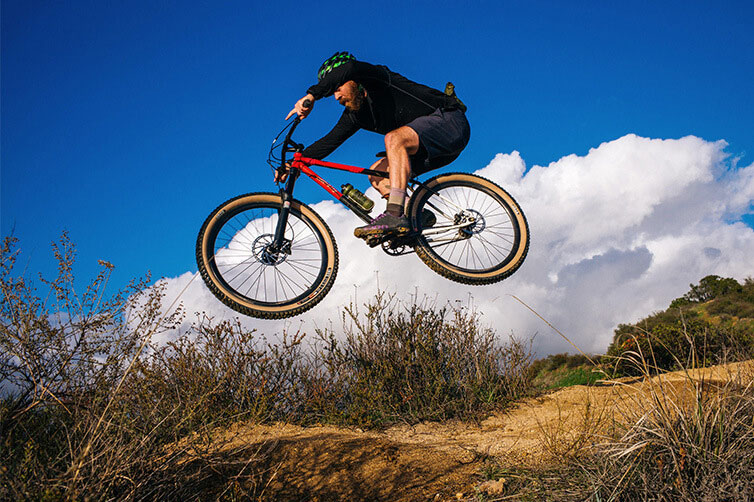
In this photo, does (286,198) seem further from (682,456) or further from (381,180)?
(682,456)

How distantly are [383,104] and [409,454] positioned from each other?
327 cm

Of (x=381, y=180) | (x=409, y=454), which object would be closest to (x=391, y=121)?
(x=381, y=180)

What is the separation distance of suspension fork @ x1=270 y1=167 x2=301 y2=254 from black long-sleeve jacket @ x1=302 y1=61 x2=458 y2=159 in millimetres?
389

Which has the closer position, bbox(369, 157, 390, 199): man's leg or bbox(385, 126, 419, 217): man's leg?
bbox(385, 126, 419, 217): man's leg

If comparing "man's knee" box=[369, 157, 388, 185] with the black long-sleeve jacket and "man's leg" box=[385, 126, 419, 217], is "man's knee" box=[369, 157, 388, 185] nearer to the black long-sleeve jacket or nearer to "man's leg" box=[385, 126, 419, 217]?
the black long-sleeve jacket

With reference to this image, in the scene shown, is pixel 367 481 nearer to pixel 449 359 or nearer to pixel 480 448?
pixel 480 448

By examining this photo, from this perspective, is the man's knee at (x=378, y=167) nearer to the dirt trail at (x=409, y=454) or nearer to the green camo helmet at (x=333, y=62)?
the green camo helmet at (x=333, y=62)

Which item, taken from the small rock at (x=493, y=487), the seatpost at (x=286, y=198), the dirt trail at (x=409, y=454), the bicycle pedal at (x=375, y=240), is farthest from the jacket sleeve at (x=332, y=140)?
the small rock at (x=493, y=487)

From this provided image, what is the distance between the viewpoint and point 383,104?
5117 millimetres

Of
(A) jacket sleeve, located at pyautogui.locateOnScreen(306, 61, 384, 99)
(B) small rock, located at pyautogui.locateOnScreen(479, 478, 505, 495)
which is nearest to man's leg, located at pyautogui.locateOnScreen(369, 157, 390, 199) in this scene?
(A) jacket sleeve, located at pyautogui.locateOnScreen(306, 61, 384, 99)

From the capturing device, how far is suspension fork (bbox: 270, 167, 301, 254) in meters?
4.88

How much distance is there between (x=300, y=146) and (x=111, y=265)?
2126 mm

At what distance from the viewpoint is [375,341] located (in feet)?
22.1

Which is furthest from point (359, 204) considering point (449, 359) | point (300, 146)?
point (449, 359)
